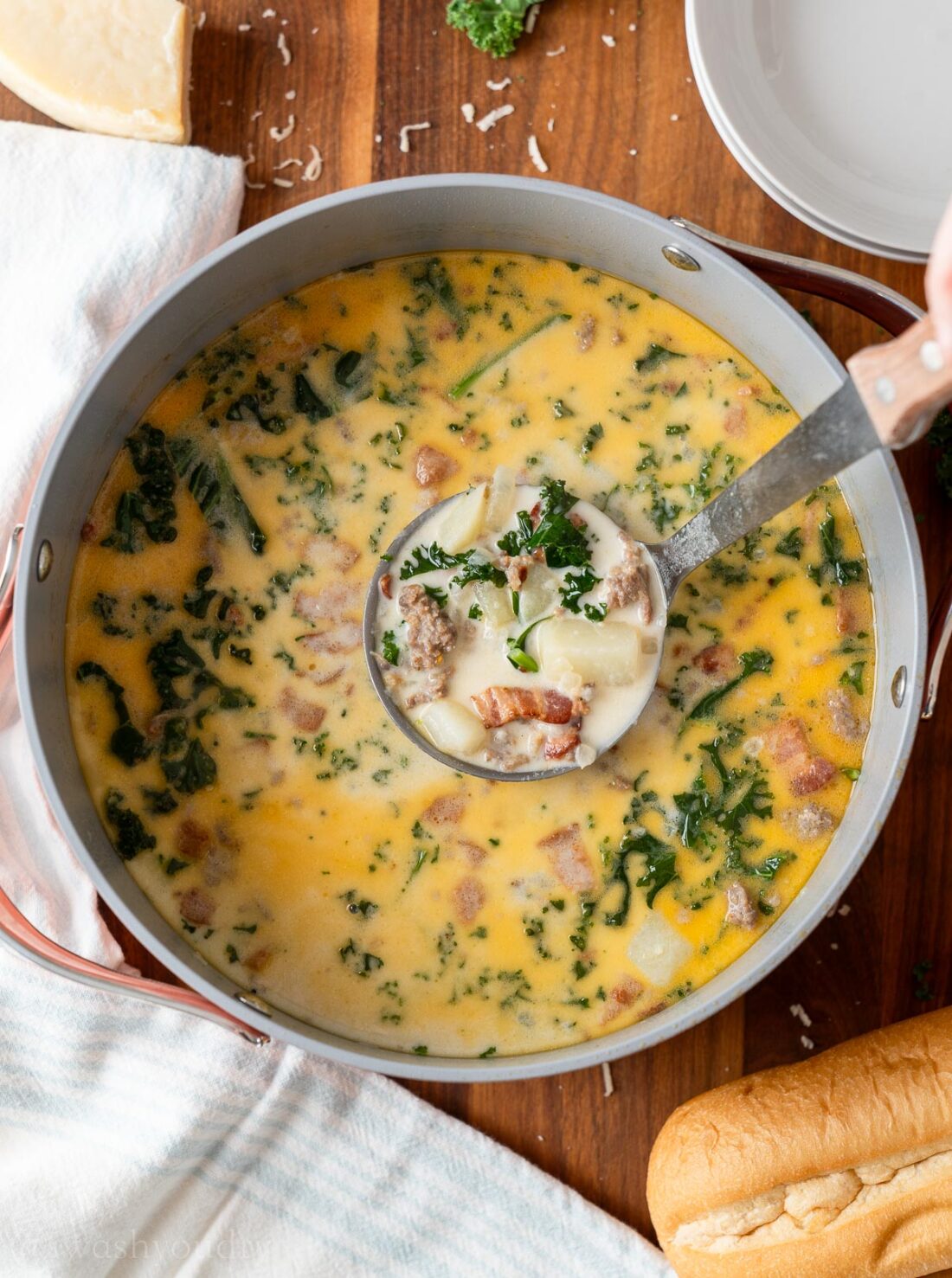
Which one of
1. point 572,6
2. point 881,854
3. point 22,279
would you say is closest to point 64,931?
point 22,279

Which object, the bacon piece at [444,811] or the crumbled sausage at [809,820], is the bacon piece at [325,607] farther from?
the crumbled sausage at [809,820]

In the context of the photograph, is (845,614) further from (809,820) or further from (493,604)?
(493,604)

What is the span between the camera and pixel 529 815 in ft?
8.20

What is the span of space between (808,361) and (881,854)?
1.12 meters

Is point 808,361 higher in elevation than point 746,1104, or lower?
higher

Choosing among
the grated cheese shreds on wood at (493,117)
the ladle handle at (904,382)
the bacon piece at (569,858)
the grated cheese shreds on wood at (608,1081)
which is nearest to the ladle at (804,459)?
the ladle handle at (904,382)

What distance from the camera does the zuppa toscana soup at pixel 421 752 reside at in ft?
8.20

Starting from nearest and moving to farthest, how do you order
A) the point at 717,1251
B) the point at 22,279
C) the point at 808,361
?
the point at 808,361, the point at 717,1251, the point at 22,279

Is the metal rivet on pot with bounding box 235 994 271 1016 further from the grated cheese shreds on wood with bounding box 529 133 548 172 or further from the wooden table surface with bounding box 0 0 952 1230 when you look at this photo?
the grated cheese shreds on wood with bounding box 529 133 548 172

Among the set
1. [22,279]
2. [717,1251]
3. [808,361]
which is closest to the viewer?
[808,361]

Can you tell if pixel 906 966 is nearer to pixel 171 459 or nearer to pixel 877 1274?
pixel 877 1274

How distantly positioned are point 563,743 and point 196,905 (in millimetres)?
837

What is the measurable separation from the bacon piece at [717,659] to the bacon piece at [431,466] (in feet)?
2.09

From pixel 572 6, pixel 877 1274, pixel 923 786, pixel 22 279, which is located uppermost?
pixel 572 6
